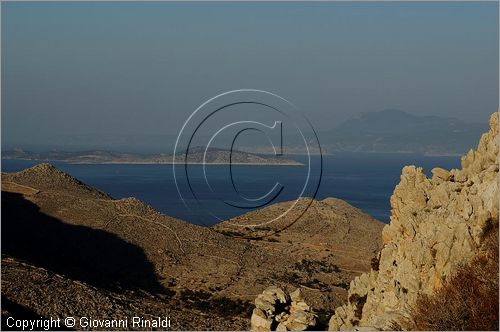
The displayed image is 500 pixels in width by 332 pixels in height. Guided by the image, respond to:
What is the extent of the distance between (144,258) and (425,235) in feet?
56.2

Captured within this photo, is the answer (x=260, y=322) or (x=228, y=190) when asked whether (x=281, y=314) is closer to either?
(x=260, y=322)

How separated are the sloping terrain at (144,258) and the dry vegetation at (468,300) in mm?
9814

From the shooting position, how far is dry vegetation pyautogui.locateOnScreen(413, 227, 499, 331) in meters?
11.3

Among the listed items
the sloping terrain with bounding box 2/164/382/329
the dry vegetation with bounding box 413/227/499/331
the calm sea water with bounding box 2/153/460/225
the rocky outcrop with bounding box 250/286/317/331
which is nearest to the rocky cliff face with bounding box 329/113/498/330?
the dry vegetation with bounding box 413/227/499/331

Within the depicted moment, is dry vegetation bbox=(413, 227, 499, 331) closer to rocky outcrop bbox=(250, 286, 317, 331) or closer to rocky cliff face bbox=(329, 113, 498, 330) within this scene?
rocky cliff face bbox=(329, 113, 498, 330)

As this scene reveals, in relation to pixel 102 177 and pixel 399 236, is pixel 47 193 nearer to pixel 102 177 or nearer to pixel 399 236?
pixel 399 236

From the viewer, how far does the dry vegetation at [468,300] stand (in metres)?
11.3

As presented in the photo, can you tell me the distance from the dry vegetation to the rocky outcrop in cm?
449

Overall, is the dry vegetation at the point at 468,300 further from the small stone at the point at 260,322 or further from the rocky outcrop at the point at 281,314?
the small stone at the point at 260,322

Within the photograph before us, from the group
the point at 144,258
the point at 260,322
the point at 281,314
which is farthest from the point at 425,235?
the point at 144,258

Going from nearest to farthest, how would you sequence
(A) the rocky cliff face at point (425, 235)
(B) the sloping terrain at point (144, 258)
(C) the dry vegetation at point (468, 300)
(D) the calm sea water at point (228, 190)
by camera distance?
(C) the dry vegetation at point (468, 300) → (A) the rocky cliff face at point (425, 235) → (B) the sloping terrain at point (144, 258) → (D) the calm sea water at point (228, 190)

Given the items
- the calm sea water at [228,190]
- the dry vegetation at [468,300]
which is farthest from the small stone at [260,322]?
the calm sea water at [228,190]

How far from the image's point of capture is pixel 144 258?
28.8m

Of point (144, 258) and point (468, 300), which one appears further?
point (144, 258)
